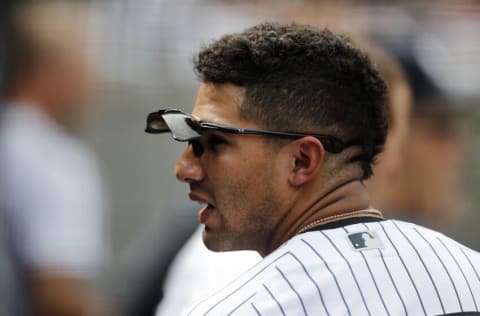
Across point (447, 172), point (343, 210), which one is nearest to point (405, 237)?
point (343, 210)

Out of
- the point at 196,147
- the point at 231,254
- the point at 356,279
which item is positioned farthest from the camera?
the point at 231,254

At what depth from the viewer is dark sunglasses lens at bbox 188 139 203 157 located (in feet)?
8.81

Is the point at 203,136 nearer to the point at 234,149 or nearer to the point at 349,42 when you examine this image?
the point at 234,149

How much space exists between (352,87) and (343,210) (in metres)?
0.33

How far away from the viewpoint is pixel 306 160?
2.62 metres

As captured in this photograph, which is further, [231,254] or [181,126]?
[231,254]

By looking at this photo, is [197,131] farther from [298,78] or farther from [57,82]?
[57,82]

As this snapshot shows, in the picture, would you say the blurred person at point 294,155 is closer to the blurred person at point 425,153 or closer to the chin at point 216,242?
the chin at point 216,242

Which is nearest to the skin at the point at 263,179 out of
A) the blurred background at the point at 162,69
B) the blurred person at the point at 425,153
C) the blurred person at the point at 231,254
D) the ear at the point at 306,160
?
the ear at the point at 306,160

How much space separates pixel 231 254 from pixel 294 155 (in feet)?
3.97

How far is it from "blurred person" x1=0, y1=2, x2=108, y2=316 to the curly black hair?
210 centimetres

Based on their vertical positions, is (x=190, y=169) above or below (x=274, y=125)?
below

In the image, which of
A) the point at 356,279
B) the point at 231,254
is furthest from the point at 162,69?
the point at 356,279

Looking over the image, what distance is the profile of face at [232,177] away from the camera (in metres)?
2.63
